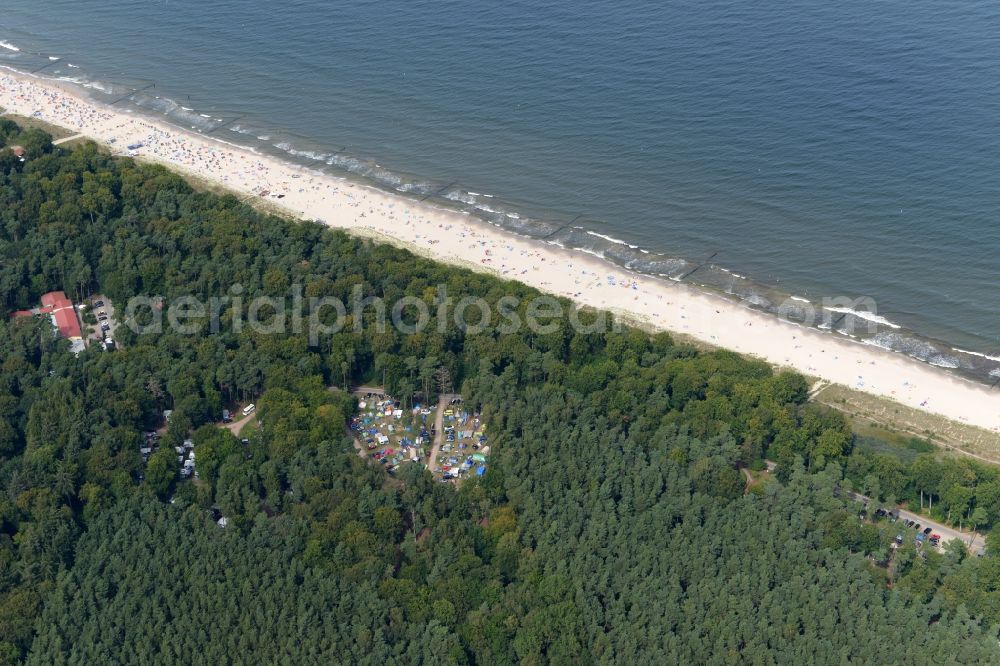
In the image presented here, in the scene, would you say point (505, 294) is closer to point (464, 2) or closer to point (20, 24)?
point (464, 2)

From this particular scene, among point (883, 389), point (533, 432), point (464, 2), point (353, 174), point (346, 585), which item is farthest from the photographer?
point (464, 2)

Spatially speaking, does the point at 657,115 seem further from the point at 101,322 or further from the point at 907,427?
the point at 101,322

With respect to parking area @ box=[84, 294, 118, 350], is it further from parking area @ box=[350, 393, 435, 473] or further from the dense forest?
parking area @ box=[350, 393, 435, 473]

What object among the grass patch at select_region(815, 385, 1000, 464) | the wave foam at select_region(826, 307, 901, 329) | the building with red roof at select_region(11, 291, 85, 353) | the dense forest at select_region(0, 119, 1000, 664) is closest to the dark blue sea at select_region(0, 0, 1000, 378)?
the wave foam at select_region(826, 307, 901, 329)

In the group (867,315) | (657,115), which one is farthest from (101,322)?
(867,315)

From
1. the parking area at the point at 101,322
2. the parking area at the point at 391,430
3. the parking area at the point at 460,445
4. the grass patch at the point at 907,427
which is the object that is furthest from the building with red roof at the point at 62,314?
the grass patch at the point at 907,427

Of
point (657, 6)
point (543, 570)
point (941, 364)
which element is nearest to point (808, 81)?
point (657, 6)

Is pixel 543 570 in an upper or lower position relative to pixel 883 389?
lower
